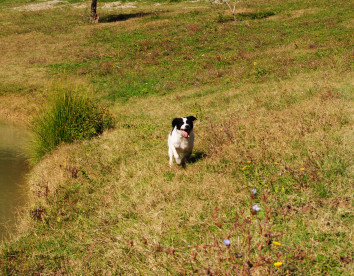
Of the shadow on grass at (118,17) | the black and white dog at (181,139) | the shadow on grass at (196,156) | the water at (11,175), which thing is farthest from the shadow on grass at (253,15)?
the black and white dog at (181,139)

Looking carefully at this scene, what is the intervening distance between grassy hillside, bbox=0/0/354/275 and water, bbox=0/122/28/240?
18.1 inches

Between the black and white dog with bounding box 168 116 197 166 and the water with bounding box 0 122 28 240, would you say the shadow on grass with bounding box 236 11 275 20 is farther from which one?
the black and white dog with bounding box 168 116 197 166

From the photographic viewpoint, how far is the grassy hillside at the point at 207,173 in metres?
3.90

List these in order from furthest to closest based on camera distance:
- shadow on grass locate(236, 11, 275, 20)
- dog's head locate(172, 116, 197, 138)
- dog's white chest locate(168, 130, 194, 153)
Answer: shadow on grass locate(236, 11, 275, 20)
dog's white chest locate(168, 130, 194, 153)
dog's head locate(172, 116, 197, 138)

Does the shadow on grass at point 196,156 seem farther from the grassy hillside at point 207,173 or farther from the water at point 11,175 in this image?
the water at point 11,175

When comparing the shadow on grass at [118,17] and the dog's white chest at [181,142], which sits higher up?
the shadow on grass at [118,17]

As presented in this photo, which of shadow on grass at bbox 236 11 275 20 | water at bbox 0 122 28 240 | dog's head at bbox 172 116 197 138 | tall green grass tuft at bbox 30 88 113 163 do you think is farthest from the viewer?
shadow on grass at bbox 236 11 275 20

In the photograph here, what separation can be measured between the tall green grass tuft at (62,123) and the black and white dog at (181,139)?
4.40 metres

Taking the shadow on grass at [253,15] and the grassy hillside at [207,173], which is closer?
the grassy hillside at [207,173]

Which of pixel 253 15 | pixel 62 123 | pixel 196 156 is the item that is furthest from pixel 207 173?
pixel 253 15

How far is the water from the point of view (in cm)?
736

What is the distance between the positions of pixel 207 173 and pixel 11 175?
6.77 metres

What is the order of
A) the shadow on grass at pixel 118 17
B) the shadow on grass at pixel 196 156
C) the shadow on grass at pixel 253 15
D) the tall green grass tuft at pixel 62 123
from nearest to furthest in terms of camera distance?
the shadow on grass at pixel 196 156
the tall green grass tuft at pixel 62 123
the shadow on grass at pixel 253 15
the shadow on grass at pixel 118 17

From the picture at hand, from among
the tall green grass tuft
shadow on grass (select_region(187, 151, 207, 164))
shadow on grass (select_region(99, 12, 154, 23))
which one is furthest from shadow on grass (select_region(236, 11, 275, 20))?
shadow on grass (select_region(187, 151, 207, 164))
